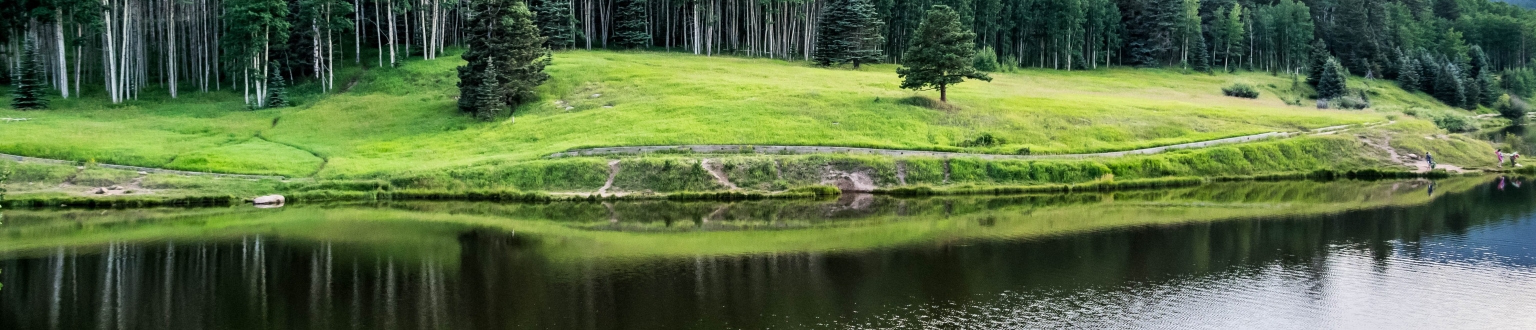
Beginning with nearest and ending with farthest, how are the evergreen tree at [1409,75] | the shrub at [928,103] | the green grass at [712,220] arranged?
the green grass at [712,220] → the shrub at [928,103] → the evergreen tree at [1409,75]

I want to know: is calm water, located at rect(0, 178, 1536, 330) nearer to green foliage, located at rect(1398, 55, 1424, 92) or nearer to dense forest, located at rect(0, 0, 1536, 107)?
dense forest, located at rect(0, 0, 1536, 107)

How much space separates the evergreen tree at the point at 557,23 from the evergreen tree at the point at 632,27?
20.4 feet

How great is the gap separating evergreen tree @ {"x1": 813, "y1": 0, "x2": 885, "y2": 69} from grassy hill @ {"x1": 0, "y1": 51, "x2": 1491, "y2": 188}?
28.6 ft

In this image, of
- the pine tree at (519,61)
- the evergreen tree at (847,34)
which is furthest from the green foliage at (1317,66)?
the pine tree at (519,61)

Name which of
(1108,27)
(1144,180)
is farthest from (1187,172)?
(1108,27)

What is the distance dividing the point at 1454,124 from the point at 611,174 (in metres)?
82.7

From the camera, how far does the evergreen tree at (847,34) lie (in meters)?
111

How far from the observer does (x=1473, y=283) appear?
3416 cm

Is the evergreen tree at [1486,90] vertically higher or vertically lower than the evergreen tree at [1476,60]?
lower

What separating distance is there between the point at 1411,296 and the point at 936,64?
1848 inches

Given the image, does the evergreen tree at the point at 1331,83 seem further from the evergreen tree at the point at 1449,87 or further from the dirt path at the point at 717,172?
the dirt path at the point at 717,172

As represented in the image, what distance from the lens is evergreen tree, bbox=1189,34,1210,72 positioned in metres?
133

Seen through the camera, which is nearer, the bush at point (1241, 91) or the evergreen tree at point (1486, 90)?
the bush at point (1241, 91)

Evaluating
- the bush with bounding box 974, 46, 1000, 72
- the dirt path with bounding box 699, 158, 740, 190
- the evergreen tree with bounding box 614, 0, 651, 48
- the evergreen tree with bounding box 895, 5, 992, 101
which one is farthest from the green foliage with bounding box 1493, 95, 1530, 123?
the dirt path with bounding box 699, 158, 740, 190
